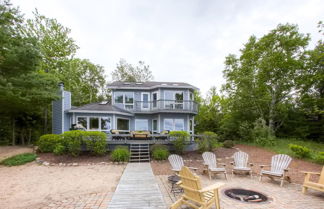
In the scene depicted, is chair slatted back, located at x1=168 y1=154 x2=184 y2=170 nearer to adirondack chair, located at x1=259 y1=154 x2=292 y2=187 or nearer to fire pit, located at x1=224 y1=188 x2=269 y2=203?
fire pit, located at x1=224 y1=188 x2=269 y2=203

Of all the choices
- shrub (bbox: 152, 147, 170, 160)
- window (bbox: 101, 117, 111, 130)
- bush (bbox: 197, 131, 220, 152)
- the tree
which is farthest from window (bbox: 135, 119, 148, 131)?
the tree

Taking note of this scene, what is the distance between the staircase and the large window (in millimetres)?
4558

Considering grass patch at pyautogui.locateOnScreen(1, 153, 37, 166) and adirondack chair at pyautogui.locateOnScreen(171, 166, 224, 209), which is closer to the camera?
adirondack chair at pyautogui.locateOnScreen(171, 166, 224, 209)

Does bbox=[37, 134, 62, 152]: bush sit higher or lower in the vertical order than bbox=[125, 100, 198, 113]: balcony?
lower

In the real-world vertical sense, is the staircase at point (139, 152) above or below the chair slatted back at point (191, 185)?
below

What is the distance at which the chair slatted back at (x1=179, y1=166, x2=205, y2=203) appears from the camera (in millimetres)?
3172

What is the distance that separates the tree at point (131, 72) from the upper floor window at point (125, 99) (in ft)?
36.0

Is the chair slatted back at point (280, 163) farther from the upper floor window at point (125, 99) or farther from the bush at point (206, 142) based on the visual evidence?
the upper floor window at point (125, 99)

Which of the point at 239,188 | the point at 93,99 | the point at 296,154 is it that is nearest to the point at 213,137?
the point at 296,154

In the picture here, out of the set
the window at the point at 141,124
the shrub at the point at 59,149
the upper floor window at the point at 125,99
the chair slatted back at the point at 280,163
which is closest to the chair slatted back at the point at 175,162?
the chair slatted back at the point at 280,163

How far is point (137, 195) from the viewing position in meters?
4.13

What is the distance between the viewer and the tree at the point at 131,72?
2602 centimetres

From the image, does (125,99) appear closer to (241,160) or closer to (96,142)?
(96,142)

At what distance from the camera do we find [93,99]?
25281 mm
